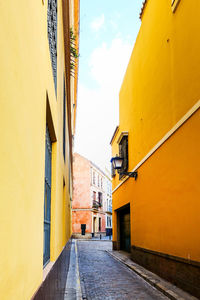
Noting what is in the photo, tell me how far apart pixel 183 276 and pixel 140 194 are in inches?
172

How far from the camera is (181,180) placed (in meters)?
6.52

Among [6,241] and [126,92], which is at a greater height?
[126,92]

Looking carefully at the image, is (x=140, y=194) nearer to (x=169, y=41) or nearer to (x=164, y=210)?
(x=164, y=210)

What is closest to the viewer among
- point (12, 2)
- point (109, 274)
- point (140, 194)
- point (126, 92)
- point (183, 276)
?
point (12, 2)

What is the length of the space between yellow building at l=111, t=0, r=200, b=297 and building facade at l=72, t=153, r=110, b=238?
26661 mm

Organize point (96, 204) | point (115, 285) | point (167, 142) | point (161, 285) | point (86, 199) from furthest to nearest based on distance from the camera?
point (96, 204) → point (86, 199) → point (167, 142) → point (115, 285) → point (161, 285)

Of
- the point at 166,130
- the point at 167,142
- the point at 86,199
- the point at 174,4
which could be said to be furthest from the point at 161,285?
the point at 86,199

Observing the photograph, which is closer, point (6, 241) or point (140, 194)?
point (6, 241)

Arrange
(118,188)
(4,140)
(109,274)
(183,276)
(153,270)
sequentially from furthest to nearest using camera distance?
(118,188)
(109,274)
(153,270)
(183,276)
(4,140)

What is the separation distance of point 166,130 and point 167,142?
12.1 inches

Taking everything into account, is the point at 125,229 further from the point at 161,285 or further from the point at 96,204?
the point at 96,204

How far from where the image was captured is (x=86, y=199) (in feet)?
130

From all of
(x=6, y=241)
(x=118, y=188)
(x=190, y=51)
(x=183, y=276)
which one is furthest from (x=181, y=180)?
(x=118, y=188)

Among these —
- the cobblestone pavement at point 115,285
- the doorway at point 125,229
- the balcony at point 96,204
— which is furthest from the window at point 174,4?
the balcony at point 96,204
